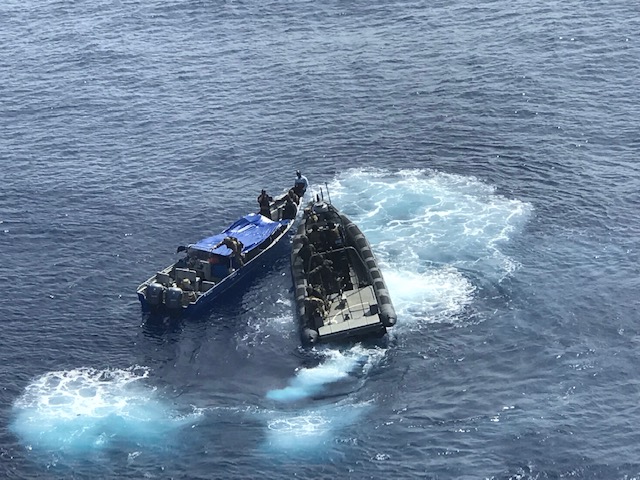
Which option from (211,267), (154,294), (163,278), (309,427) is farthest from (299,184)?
(309,427)

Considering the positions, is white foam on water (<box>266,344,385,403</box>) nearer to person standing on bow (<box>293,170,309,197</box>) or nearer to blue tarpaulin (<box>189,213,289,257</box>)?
blue tarpaulin (<box>189,213,289,257</box>)

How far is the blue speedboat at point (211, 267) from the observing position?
88938 mm

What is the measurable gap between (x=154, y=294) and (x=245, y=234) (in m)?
12.5

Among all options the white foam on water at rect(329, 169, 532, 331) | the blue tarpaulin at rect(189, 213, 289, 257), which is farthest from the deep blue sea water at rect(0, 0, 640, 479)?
the blue tarpaulin at rect(189, 213, 289, 257)

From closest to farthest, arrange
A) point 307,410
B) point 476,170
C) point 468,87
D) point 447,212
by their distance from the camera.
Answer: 1. point 307,410
2. point 447,212
3. point 476,170
4. point 468,87

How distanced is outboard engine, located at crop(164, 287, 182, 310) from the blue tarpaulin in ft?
21.2

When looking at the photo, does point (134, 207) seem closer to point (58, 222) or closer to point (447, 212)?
point (58, 222)

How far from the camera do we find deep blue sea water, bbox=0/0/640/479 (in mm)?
74000

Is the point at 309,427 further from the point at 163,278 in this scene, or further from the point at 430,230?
the point at 430,230

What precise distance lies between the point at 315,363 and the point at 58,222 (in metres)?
39.3

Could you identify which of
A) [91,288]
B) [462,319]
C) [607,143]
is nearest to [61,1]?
[91,288]

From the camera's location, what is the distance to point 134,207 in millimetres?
107812

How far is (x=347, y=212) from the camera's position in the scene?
104375 mm

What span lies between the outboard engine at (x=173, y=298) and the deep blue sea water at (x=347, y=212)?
1927 mm
